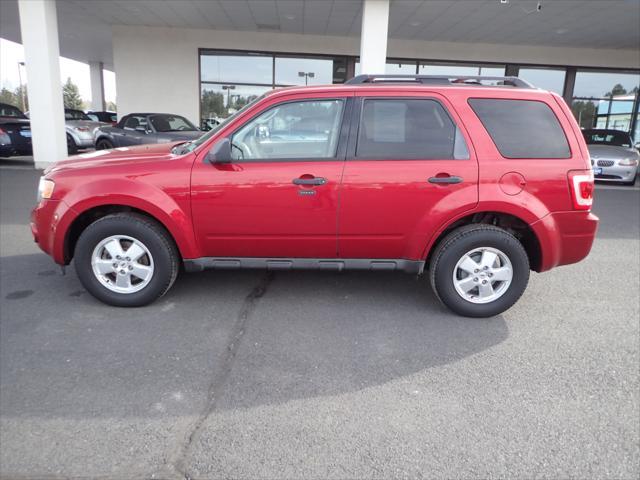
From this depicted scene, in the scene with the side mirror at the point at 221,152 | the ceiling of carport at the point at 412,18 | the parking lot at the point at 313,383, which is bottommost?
the parking lot at the point at 313,383

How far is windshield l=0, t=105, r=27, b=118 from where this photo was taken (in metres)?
14.2

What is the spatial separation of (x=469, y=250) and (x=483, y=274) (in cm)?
23

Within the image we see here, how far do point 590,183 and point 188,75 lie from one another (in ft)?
52.6

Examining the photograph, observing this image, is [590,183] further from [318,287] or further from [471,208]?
[318,287]

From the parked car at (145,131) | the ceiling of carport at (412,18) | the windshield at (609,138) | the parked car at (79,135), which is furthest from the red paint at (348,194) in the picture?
the parked car at (79,135)

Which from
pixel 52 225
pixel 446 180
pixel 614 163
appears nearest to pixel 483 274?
pixel 446 180

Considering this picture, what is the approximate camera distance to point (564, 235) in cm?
391

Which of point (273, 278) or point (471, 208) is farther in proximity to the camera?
point (273, 278)

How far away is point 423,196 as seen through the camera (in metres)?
3.82

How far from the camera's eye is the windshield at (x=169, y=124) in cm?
1290

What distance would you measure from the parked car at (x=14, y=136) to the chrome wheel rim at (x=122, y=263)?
36.3 feet

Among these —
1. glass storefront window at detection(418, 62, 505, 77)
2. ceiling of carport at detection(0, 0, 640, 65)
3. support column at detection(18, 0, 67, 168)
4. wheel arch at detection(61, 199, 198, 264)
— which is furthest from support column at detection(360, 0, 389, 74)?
wheel arch at detection(61, 199, 198, 264)

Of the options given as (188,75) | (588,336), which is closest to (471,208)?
(588,336)

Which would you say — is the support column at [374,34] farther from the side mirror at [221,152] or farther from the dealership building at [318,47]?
the side mirror at [221,152]
